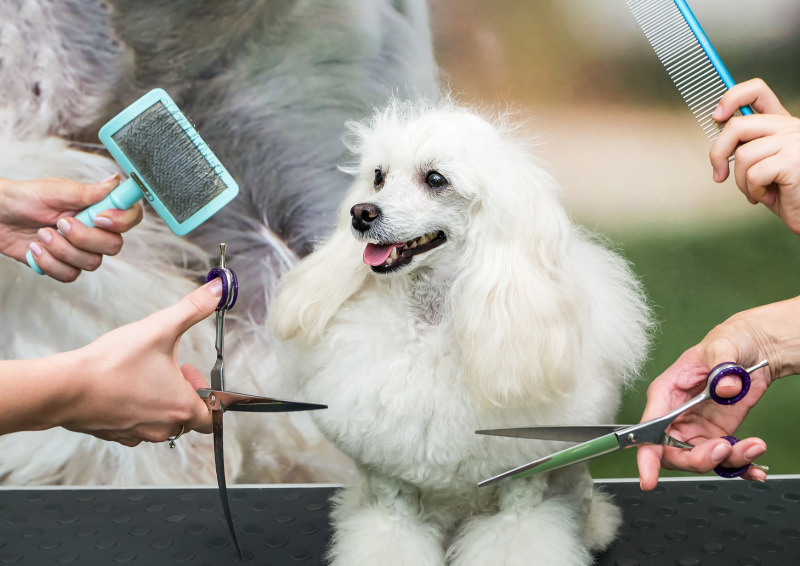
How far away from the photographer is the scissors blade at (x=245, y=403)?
3.24 ft

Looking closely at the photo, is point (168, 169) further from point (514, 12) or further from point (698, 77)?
point (514, 12)

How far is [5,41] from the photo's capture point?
1749 mm

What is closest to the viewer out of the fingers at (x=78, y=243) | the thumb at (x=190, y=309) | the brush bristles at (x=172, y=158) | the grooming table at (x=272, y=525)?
the thumb at (x=190, y=309)

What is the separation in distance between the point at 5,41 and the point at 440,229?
122 cm

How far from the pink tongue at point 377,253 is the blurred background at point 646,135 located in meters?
0.71

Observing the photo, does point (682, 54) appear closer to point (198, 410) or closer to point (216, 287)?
point (216, 287)

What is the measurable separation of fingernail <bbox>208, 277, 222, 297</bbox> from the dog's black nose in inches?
8.8

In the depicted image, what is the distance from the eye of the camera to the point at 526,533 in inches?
46.2

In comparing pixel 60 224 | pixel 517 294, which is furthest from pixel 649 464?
pixel 60 224

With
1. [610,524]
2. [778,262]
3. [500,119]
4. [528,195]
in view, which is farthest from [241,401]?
[778,262]

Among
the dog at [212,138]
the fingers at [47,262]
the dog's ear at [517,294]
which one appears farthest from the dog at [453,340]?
the dog at [212,138]

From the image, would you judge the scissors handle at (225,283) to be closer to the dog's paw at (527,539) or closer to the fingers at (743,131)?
the dog's paw at (527,539)

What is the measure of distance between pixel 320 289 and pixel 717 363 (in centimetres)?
60

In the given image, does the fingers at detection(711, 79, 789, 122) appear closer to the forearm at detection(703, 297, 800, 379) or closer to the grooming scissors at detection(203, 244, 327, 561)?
the forearm at detection(703, 297, 800, 379)
